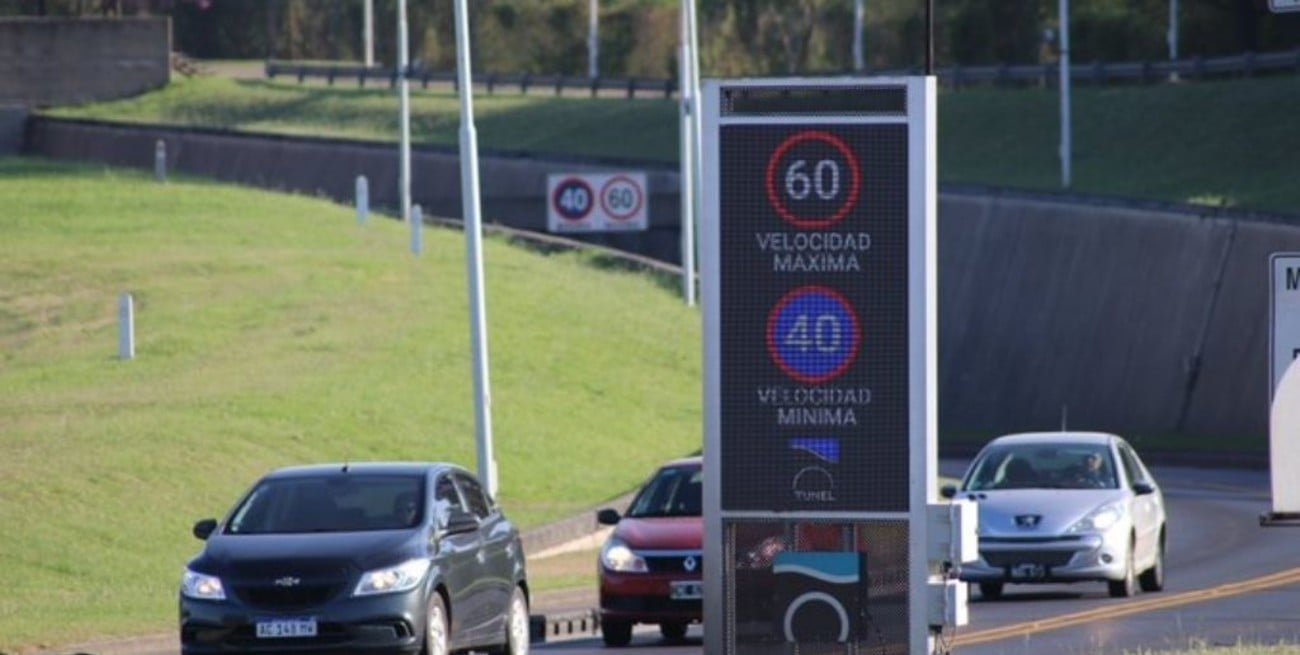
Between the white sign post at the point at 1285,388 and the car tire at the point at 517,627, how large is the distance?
349 inches

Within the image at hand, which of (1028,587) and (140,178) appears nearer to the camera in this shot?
(1028,587)

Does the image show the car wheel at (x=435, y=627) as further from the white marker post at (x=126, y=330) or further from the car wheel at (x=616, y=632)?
the white marker post at (x=126, y=330)

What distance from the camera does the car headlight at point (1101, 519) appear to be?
26.0 metres

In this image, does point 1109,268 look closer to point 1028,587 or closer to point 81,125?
point 1028,587

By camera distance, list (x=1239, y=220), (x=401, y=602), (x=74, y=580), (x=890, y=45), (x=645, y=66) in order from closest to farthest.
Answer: (x=401, y=602)
(x=74, y=580)
(x=1239, y=220)
(x=890, y=45)
(x=645, y=66)

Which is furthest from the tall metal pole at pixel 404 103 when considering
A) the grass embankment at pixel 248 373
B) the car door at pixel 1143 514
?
the car door at pixel 1143 514

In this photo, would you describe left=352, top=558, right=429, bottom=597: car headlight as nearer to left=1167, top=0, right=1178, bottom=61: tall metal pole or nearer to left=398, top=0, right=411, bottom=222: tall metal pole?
left=398, top=0, right=411, bottom=222: tall metal pole

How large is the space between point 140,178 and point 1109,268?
85.5 feet

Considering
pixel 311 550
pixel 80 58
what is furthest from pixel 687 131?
pixel 80 58

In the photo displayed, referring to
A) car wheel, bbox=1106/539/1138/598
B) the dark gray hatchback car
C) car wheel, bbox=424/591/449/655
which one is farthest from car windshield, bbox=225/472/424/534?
car wheel, bbox=1106/539/1138/598

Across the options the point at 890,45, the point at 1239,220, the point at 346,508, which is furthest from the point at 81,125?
the point at 346,508

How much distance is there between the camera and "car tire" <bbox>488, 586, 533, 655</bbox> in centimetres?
2056

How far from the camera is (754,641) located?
15.6 meters

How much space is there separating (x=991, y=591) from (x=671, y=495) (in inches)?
181
